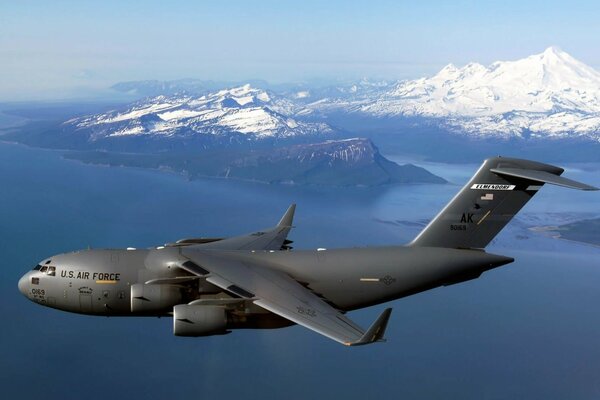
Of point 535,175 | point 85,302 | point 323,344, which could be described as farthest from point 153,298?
point 323,344

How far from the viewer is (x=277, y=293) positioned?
70.5 feet

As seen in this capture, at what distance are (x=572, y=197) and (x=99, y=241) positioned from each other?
15691 cm

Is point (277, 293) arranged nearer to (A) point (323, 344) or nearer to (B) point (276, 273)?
(B) point (276, 273)

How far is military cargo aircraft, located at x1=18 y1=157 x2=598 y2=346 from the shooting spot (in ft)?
70.8

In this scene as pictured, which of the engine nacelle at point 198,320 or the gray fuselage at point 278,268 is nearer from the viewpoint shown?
the engine nacelle at point 198,320

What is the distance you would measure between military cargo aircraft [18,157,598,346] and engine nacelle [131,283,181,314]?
40mm

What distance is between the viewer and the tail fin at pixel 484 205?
940 inches

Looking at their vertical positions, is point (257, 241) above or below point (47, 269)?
above

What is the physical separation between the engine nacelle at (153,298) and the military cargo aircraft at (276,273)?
4 cm

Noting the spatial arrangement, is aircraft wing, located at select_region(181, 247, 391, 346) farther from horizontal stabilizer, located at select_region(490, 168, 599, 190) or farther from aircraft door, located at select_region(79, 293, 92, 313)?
horizontal stabilizer, located at select_region(490, 168, 599, 190)

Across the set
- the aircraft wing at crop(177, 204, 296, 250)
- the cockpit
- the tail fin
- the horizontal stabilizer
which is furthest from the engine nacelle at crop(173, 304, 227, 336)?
the horizontal stabilizer

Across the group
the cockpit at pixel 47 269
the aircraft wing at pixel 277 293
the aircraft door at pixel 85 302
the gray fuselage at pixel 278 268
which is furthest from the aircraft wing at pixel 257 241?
the cockpit at pixel 47 269

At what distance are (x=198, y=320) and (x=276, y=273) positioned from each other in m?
4.39

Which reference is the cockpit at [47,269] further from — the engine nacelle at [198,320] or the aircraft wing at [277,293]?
the engine nacelle at [198,320]
